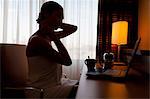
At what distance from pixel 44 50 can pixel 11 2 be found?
2.17 metres

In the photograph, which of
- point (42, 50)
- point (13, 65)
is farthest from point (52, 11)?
point (13, 65)

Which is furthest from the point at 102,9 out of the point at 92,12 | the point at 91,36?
the point at 91,36

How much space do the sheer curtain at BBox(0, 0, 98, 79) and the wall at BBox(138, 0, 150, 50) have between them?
0.65 meters

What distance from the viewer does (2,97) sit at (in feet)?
6.31

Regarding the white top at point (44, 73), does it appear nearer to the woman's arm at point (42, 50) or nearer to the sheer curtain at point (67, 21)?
the woman's arm at point (42, 50)

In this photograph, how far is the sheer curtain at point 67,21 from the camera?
3.46 meters

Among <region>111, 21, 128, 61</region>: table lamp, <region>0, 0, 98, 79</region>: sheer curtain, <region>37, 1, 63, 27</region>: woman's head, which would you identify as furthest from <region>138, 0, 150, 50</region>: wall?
<region>37, 1, 63, 27</region>: woman's head

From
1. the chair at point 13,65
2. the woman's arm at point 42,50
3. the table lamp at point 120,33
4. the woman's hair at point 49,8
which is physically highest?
the woman's hair at point 49,8

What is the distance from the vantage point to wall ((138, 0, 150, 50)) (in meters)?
2.78

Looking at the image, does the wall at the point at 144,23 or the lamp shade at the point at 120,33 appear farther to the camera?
the lamp shade at the point at 120,33

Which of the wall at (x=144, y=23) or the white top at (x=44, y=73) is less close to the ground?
the wall at (x=144, y=23)

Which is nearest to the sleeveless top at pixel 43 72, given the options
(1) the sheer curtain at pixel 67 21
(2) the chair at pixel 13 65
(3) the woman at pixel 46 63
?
(3) the woman at pixel 46 63

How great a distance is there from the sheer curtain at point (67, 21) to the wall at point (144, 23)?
65 cm

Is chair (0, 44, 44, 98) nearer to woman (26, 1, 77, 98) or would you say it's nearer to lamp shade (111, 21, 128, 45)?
woman (26, 1, 77, 98)
